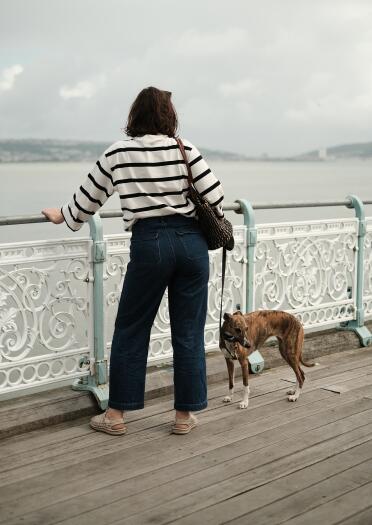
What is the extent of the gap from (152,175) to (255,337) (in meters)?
1.39

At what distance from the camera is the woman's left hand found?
4.18 metres

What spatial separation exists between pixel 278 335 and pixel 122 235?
115cm

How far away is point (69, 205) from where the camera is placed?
4.11 m

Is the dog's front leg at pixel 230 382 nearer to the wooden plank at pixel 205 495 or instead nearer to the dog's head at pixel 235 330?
the dog's head at pixel 235 330

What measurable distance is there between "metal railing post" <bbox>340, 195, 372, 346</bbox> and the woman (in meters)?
2.45

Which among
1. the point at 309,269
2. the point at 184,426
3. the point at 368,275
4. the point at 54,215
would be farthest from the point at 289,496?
the point at 368,275

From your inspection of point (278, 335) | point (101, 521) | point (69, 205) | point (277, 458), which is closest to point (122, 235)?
point (69, 205)

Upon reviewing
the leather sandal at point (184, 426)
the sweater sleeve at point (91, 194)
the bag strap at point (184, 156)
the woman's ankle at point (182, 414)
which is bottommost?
the leather sandal at point (184, 426)

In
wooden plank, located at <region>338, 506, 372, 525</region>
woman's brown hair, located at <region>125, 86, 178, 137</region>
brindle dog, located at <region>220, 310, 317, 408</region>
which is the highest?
woman's brown hair, located at <region>125, 86, 178, 137</region>

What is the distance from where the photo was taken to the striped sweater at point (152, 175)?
3.84 meters

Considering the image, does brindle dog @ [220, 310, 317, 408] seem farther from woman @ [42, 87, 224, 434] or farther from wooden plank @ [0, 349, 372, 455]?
woman @ [42, 87, 224, 434]

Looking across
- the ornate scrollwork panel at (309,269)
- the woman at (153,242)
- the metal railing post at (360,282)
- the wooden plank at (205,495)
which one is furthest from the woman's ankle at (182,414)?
the metal railing post at (360,282)

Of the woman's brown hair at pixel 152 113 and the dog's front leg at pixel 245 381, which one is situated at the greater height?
the woman's brown hair at pixel 152 113

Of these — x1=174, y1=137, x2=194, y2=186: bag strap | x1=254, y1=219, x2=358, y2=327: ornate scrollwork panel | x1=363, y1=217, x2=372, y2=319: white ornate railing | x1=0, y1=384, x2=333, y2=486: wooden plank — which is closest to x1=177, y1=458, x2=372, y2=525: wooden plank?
x1=0, y1=384, x2=333, y2=486: wooden plank
